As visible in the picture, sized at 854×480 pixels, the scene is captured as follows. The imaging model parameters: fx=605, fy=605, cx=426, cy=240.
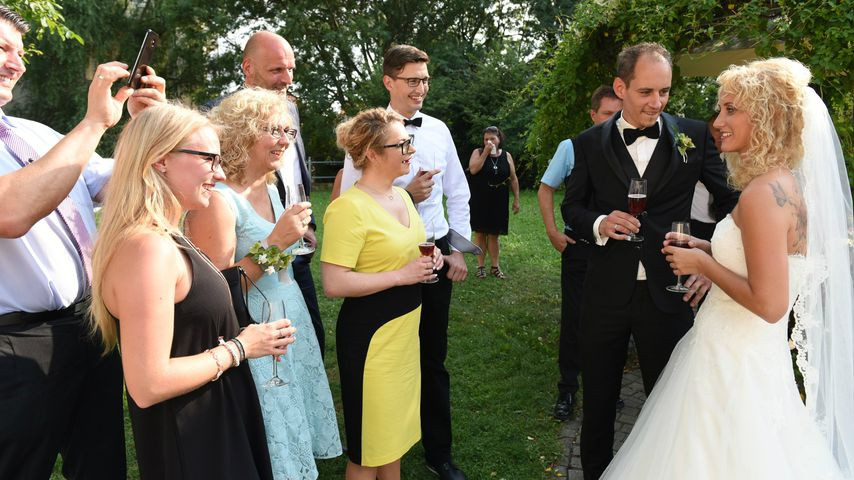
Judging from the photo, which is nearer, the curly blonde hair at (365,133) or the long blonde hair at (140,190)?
the long blonde hair at (140,190)

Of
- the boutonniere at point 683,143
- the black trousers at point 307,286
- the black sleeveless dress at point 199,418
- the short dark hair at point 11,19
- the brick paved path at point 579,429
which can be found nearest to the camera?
the black sleeveless dress at point 199,418

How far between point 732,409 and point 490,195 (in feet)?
24.3

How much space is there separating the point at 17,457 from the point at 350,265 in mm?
1541

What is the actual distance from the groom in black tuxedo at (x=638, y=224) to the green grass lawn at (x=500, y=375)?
2.80 ft

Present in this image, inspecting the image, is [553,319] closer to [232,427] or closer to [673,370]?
[673,370]

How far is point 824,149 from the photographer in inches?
109

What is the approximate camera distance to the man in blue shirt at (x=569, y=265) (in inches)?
197

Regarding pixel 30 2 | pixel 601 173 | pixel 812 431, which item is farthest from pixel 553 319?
pixel 30 2

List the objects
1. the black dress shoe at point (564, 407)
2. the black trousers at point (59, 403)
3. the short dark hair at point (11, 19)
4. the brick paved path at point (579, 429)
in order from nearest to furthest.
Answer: the black trousers at point (59, 403) < the short dark hair at point (11, 19) < the brick paved path at point (579, 429) < the black dress shoe at point (564, 407)

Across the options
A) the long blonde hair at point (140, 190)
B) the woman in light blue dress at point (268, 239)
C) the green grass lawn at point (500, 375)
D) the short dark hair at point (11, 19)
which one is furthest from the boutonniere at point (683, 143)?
the short dark hair at point (11, 19)

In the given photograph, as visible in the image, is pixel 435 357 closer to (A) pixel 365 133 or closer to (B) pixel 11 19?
(A) pixel 365 133

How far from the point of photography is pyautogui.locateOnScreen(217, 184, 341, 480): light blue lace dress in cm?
286

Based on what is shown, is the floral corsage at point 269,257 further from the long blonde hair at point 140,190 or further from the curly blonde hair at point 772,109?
the curly blonde hair at point 772,109

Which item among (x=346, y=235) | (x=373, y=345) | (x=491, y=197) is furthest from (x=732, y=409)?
(x=491, y=197)
